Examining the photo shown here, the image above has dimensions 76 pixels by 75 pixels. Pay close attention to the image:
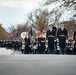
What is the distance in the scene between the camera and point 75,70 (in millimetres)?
5602

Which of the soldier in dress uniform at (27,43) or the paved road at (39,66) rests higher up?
the soldier in dress uniform at (27,43)

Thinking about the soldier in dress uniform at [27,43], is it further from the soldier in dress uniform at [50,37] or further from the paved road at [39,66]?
the paved road at [39,66]

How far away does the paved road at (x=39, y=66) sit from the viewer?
18.3 ft

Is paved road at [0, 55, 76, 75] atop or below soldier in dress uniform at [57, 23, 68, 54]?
below

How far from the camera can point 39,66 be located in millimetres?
5680

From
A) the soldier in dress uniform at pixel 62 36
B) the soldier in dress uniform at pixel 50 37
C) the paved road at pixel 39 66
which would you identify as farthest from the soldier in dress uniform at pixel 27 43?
the paved road at pixel 39 66

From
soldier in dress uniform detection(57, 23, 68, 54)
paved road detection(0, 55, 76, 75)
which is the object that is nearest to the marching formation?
soldier in dress uniform detection(57, 23, 68, 54)

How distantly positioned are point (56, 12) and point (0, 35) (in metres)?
39.4

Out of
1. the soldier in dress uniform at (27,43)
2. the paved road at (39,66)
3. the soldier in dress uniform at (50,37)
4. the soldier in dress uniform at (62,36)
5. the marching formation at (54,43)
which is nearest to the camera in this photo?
the paved road at (39,66)

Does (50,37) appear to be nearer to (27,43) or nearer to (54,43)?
(54,43)

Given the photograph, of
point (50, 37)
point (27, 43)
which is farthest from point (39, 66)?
point (27, 43)

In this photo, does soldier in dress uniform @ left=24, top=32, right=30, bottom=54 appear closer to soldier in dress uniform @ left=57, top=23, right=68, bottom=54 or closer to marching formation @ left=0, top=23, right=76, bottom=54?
marching formation @ left=0, top=23, right=76, bottom=54

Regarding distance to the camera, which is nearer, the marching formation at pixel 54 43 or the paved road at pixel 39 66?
the paved road at pixel 39 66

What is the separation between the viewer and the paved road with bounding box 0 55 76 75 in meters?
5.57
